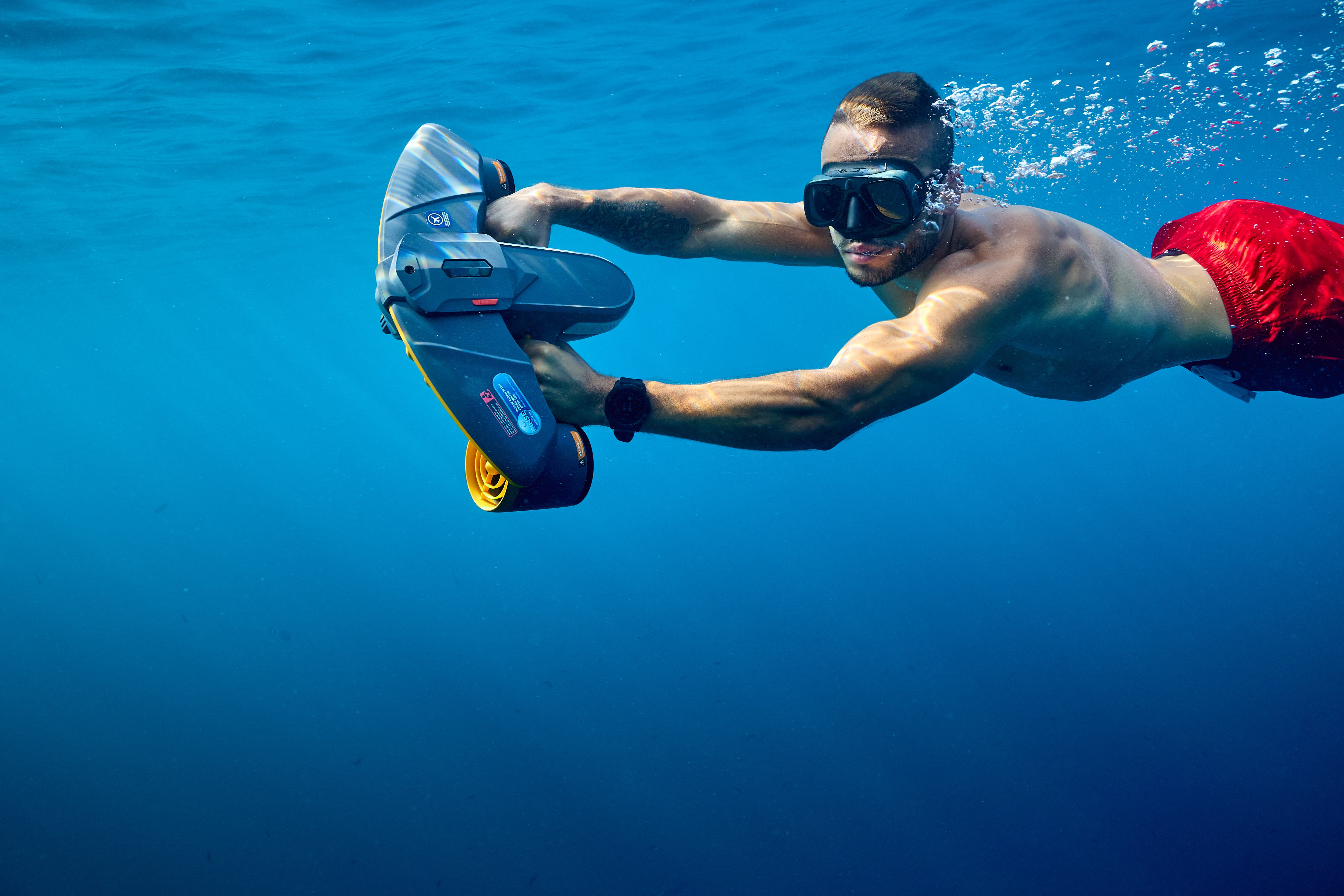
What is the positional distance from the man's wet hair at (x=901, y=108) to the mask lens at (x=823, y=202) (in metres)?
0.26

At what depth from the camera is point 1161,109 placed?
19406 millimetres

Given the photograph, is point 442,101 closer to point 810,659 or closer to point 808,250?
point 808,250

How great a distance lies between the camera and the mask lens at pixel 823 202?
272 centimetres

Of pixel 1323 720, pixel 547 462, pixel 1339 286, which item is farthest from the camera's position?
pixel 1323 720

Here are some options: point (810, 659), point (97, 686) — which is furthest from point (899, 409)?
point (97, 686)

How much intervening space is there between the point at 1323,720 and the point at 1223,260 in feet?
49.1

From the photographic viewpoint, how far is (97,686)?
29266mm

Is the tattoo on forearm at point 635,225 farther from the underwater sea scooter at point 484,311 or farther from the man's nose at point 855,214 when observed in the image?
the man's nose at point 855,214

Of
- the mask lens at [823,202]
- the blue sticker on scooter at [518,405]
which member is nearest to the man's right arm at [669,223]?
the mask lens at [823,202]

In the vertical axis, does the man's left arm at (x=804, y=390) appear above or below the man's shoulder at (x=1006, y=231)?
below

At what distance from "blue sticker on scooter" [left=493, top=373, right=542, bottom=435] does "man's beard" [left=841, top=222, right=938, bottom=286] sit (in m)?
1.45

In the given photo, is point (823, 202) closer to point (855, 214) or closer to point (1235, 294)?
point (855, 214)

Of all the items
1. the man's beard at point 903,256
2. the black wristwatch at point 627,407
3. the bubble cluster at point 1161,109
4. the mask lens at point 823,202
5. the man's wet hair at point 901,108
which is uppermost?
the bubble cluster at point 1161,109

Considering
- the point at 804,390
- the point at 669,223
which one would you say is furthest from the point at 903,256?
the point at 669,223
